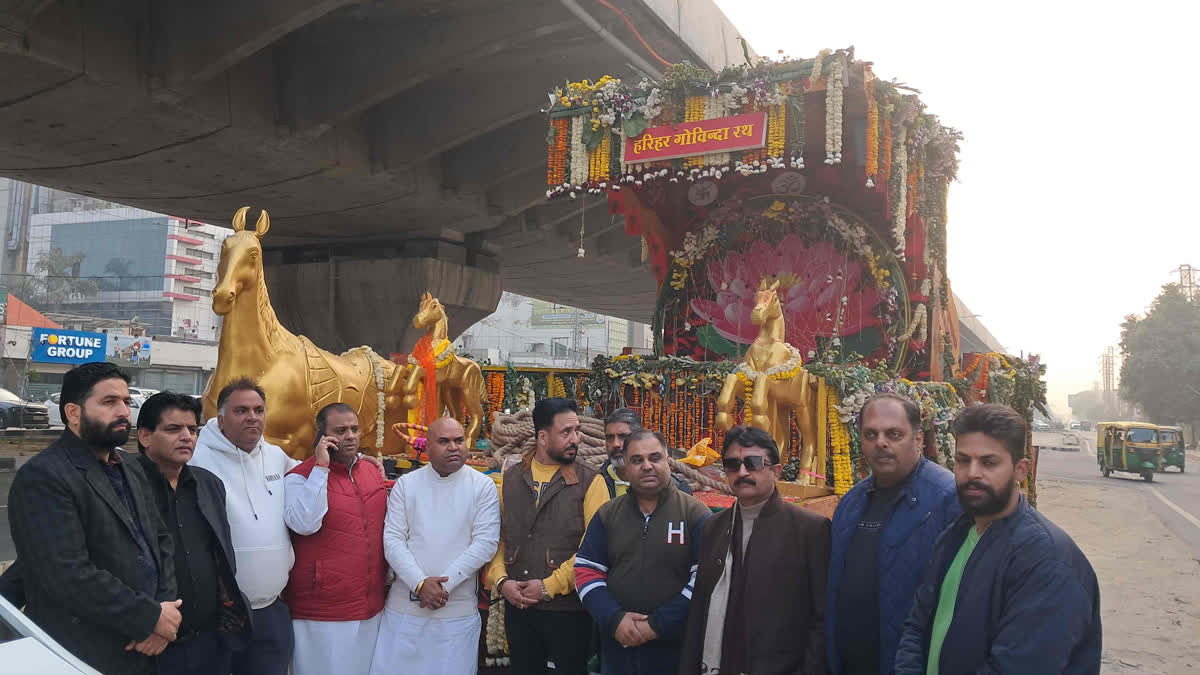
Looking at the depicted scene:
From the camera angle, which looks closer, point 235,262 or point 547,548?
point 547,548

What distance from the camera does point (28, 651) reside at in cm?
229

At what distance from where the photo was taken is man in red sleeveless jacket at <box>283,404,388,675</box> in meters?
3.72

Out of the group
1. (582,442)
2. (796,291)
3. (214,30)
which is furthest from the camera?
(796,291)

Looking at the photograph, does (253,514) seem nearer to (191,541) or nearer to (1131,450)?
(191,541)

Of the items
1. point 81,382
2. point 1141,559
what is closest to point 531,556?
point 81,382

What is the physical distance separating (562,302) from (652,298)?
369cm

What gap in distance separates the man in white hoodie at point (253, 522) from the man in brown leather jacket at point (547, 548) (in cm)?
96

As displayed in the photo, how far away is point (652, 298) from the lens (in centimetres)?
3127

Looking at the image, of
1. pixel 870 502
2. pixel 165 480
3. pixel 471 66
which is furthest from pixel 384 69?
pixel 870 502

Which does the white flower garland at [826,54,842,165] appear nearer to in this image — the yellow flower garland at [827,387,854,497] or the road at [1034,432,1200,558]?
the yellow flower garland at [827,387,854,497]

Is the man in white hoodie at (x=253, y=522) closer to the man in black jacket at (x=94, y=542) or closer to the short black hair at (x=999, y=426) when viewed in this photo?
the man in black jacket at (x=94, y=542)

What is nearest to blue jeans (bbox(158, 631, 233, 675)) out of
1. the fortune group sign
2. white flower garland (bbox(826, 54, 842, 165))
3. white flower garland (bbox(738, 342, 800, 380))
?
white flower garland (bbox(738, 342, 800, 380))

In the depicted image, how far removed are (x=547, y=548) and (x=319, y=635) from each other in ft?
3.70

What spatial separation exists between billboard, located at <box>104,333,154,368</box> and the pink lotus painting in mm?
31038
